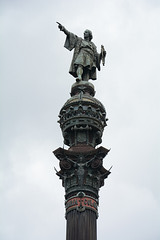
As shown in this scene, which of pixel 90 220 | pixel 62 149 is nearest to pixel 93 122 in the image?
pixel 62 149

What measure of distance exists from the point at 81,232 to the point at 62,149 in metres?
4.81

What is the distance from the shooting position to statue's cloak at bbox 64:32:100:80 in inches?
1414

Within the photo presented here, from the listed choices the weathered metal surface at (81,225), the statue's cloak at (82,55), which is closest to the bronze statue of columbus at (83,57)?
the statue's cloak at (82,55)

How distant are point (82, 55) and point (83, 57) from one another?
228 millimetres

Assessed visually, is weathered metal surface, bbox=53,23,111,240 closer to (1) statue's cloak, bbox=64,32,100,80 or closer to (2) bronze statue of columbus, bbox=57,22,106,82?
(2) bronze statue of columbus, bbox=57,22,106,82

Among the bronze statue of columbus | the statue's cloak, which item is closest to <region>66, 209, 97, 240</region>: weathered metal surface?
the bronze statue of columbus

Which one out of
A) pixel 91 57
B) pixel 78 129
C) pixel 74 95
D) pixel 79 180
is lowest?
pixel 79 180

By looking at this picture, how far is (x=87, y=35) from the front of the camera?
124ft

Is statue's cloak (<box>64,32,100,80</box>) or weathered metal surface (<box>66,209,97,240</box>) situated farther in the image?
statue's cloak (<box>64,32,100,80</box>)

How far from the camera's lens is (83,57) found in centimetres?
Result: 3600

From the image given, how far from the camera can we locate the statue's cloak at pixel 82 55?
35.9 m

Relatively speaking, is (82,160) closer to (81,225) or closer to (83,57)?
(81,225)

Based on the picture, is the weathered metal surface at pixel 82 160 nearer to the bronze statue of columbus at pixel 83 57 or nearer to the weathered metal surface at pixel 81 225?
the weathered metal surface at pixel 81 225

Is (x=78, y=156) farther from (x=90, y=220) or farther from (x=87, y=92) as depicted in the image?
(x=87, y=92)
